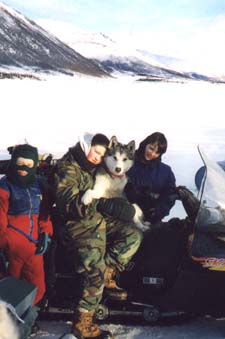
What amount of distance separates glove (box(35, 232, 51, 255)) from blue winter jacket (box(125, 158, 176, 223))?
75cm

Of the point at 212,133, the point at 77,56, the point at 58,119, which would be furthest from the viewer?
the point at 77,56

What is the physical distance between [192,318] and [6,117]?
14266 mm

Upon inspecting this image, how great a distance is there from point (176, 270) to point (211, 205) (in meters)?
0.53

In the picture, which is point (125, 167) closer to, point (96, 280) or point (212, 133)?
point (96, 280)

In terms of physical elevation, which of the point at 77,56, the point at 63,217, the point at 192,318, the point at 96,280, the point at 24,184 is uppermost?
the point at 77,56

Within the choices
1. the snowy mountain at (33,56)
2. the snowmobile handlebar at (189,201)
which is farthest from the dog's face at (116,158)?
the snowy mountain at (33,56)

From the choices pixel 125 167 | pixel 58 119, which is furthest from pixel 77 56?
pixel 125 167

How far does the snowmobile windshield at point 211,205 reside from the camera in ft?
10.8

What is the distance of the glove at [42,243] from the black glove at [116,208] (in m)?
0.43

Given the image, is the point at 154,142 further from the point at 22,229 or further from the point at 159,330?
the point at 159,330

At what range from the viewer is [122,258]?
3393 mm

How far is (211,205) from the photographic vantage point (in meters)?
3.32

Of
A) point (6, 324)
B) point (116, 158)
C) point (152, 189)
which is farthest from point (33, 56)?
point (6, 324)

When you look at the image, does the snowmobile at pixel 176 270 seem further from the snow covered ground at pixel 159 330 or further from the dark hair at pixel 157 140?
the dark hair at pixel 157 140
